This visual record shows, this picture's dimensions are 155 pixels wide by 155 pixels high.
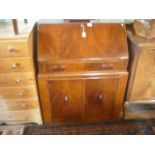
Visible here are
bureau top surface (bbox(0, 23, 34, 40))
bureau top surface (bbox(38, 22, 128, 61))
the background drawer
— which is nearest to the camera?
bureau top surface (bbox(0, 23, 34, 40))

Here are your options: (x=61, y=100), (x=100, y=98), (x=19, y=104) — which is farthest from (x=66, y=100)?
(x=19, y=104)

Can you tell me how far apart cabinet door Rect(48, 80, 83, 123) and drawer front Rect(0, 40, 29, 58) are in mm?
351

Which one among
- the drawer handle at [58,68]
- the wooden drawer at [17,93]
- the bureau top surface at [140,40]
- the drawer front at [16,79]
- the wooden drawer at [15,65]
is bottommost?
the wooden drawer at [17,93]

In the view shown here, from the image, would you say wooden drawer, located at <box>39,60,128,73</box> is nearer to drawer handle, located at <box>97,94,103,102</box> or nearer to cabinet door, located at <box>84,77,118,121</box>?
cabinet door, located at <box>84,77,118,121</box>

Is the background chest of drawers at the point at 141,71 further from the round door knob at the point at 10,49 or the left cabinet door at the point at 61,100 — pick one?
the round door knob at the point at 10,49

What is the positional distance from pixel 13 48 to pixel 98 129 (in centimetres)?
113

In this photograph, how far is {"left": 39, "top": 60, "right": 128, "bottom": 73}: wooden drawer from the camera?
4.88ft

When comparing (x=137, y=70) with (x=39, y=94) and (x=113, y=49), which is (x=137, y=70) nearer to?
(x=113, y=49)

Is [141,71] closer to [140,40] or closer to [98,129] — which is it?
Answer: [140,40]

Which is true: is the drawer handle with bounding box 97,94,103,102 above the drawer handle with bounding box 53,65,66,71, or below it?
below

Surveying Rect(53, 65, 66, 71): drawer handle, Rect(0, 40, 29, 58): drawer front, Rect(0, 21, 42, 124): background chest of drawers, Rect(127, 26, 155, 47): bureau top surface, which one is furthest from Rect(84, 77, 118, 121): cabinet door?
Rect(0, 40, 29, 58): drawer front

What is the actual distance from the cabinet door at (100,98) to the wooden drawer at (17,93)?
49cm

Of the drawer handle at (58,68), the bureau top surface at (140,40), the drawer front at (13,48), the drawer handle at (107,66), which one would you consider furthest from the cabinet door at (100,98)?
the drawer front at (13,48)

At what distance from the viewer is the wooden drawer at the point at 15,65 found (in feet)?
4.60
